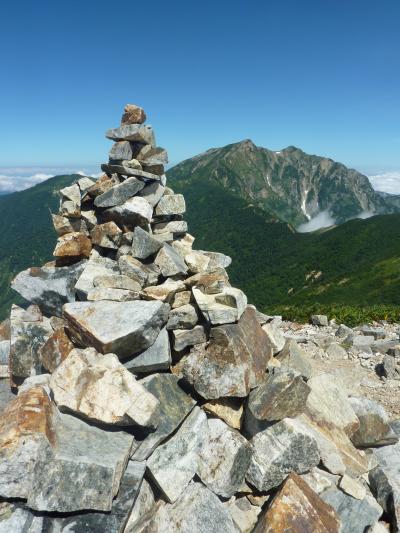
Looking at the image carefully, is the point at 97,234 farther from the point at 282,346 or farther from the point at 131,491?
the point at 131,491

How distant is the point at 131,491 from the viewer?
26.8 feet

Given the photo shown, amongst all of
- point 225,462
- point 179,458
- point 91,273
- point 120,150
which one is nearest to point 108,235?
point 91,273

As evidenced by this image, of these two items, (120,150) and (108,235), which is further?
(120,150)

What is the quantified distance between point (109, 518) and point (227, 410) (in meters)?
3.77

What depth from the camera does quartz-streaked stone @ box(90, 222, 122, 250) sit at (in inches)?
521

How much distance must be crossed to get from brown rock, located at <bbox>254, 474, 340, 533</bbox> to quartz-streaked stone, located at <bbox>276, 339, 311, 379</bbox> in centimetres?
397

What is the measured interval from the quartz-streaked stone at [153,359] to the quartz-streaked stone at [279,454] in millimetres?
3059

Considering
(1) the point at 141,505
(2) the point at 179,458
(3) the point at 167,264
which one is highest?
(3) the point at 167,264

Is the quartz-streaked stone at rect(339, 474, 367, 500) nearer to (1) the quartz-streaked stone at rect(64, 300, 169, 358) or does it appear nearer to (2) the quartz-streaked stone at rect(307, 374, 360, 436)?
(2) the quartz-streaked stone at rect(307, 374, 360, 436)

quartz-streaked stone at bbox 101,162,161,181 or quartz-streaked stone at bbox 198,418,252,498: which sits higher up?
quartz-streaked stone at bbox 101,162,161,181

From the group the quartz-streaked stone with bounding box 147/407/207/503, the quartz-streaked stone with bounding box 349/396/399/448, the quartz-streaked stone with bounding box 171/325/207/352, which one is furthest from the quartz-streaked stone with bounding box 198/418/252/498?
the quartz-streaked stone with bounding box 349/396/399/448

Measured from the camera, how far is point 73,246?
43.8 feet

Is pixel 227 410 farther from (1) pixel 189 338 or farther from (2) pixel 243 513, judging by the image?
(2) pixel 243 513

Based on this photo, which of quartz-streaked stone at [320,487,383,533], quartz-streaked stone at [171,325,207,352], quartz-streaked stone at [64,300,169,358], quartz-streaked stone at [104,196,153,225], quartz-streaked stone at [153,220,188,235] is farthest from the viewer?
quartz-streaked stone at [153,220,188,235]
